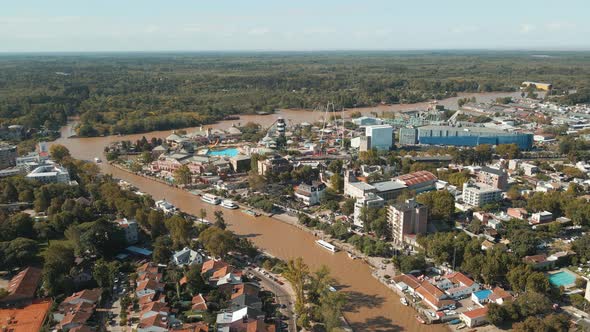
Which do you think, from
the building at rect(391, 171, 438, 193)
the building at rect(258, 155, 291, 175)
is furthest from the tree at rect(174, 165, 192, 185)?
the building at rect(391, 171, 438, 193)

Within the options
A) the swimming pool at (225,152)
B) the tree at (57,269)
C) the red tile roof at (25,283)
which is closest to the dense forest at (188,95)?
the swimming pool at (225,152)

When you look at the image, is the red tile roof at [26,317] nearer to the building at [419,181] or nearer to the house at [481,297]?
the house at [481,297]

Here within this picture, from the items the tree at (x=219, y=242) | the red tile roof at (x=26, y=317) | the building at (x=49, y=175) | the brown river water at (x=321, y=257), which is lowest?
the brown river water at (x=321, y=257)

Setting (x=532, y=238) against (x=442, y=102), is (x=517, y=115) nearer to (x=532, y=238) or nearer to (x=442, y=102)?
(x=442, y=102)

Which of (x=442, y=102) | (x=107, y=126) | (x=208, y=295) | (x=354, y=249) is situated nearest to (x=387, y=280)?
(x=354, y=249)

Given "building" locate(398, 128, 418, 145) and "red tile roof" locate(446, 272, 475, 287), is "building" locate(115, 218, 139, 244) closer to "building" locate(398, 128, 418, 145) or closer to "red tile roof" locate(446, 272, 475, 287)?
"red tile roof" locate(446, 272, 475, 287)

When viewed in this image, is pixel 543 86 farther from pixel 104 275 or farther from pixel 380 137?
pixel 104 275
